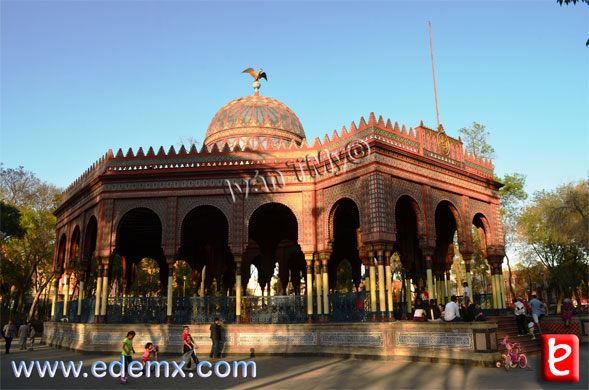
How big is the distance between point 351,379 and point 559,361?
156 inches

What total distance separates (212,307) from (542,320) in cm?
1159

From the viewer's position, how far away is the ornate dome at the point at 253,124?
21.5 meters

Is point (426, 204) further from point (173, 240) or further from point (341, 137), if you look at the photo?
point (173, 240)

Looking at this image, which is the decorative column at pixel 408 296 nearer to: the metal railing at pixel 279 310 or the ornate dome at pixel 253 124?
the metal railing at pixel 279 310

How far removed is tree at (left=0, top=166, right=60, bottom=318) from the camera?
30875 millimetres

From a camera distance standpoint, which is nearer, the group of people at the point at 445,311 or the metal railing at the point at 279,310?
the group of people at the point at 445,311

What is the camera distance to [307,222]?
635 inches

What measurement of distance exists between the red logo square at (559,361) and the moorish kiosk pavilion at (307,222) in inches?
96.2

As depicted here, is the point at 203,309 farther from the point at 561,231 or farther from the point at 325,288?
the point at 561,231

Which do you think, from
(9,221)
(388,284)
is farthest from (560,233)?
(9,221)

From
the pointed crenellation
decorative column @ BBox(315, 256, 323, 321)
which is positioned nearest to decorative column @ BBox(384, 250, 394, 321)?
decorative column @ BBox(315, 256, 323, 321)

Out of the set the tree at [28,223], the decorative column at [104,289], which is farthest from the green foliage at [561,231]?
the tree at [28,223]

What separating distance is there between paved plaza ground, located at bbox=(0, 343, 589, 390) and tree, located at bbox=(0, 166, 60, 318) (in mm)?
21028

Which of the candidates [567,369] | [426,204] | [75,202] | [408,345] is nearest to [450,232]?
[426,204]
